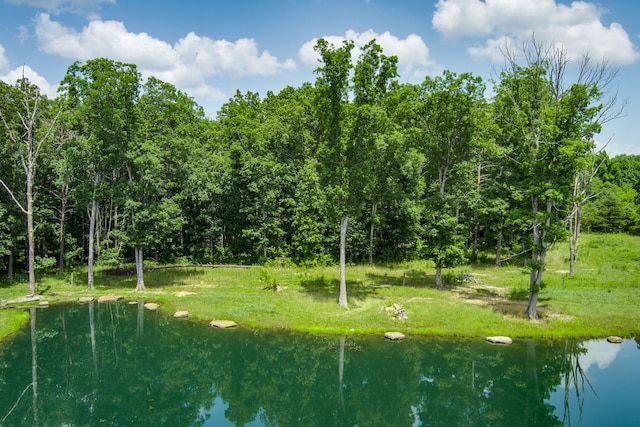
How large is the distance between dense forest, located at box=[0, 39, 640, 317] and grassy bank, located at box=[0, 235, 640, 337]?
7.97ft

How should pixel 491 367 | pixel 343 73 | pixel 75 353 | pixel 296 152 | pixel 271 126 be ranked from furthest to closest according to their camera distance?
pixel 296 152, pixel 271 126, pixel 343 73, pixel 75 353, pixel 491 367

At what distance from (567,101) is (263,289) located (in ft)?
81.7

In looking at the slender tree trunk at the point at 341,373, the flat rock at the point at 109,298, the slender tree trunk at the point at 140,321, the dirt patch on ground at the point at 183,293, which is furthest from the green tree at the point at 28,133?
the slender tree trunk at the point at 341,373

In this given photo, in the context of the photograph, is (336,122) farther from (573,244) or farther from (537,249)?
(573,244)

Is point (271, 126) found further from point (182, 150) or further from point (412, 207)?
point (412, 207)

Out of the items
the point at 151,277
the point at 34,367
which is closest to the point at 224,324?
the point at 34,367

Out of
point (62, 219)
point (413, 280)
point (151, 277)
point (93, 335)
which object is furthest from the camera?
point (62, 219)

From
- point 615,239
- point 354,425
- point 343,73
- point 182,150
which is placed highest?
point 343,73

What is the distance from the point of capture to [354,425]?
16.9m

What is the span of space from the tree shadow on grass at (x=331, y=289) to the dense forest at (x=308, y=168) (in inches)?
109

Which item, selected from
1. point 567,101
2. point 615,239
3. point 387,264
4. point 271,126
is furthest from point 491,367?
point 615,239

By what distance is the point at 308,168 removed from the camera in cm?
3788

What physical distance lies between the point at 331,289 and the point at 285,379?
13882 millimetres

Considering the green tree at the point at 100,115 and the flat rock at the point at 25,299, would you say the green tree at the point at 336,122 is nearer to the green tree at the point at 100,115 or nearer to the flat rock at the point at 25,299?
the green tree at the point at 100,115
